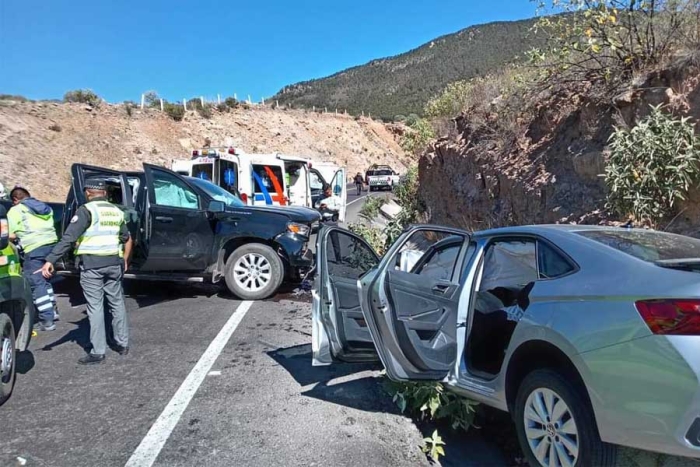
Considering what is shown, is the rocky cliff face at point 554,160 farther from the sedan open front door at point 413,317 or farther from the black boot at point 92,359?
the black boot at point 92,359

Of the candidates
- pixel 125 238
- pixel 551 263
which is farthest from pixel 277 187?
pixel 551 263

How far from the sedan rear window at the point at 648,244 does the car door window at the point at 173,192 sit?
19.7 ft

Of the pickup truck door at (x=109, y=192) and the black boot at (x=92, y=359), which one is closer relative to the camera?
the black boot at (x=92, y=359)

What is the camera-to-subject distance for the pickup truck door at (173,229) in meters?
7.52

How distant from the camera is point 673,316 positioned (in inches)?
93.7

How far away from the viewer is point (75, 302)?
820cm

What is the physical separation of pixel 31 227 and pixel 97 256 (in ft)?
7.71

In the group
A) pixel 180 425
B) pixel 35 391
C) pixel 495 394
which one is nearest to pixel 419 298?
pixel 495 394

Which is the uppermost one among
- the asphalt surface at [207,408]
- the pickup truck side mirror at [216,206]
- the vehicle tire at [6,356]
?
the pickup truck side mirror at [216,206]

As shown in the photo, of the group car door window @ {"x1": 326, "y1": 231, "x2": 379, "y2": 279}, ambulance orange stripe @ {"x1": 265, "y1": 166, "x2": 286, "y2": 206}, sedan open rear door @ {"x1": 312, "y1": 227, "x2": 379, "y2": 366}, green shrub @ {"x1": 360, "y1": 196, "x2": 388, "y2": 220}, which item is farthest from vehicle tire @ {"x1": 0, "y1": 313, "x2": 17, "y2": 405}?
green shrub @ {"x1": 360, "y1": 196, "x2": 388, "y2": 220}

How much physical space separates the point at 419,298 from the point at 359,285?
0.45m

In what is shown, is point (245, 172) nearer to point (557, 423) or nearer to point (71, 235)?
point (71, 235)

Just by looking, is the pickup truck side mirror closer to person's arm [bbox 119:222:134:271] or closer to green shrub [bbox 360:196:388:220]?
person's arm [bbox 119:222:134:271]

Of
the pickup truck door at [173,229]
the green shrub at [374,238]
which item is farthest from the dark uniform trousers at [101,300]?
the green shrub at [374,238]
